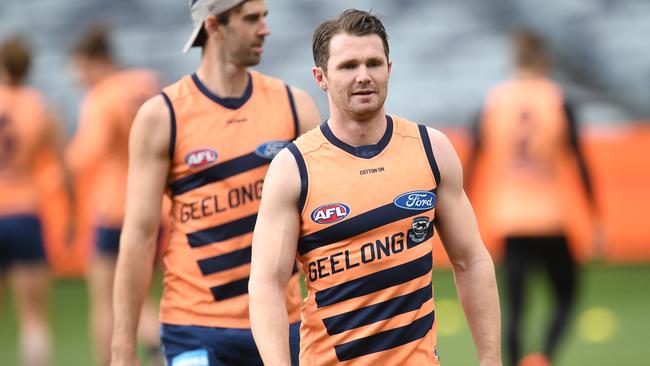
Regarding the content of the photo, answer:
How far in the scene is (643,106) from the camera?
56.3 feet

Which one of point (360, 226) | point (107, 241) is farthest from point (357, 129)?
point (107, 241)

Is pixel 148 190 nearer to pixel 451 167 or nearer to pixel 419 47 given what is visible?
pixel 451 167

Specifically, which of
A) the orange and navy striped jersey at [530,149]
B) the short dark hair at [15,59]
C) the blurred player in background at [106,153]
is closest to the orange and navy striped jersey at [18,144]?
the short dark hair at [15,59]

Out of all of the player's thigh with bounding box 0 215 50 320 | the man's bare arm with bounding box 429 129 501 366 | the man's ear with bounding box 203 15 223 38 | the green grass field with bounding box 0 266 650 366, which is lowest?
the green grass field with bounding box 0 266 650 366

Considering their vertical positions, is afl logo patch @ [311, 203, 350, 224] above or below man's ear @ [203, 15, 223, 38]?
below

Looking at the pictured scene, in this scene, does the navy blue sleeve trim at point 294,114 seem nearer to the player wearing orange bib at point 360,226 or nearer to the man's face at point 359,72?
the player wearing orange bib at point 360,226

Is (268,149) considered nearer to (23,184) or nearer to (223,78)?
(223,78)

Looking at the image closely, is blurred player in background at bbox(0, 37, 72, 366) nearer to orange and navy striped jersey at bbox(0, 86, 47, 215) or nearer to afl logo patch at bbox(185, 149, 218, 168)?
orange and navy striped jersey at bbox(0, 86, 47, 215)

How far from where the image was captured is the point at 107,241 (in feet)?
29.5

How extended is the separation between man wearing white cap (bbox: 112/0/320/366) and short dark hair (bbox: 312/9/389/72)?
1.12m

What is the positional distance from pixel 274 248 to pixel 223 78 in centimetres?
142

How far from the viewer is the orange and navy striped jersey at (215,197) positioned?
207 inches

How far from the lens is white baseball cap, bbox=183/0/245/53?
5416 millimetres

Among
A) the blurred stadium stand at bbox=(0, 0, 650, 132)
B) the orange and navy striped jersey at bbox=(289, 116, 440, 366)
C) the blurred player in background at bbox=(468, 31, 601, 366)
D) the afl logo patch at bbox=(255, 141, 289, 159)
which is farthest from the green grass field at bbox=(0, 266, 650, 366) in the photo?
the orange and navy striped jersey at bbox=(289, 116, 440, 366)
